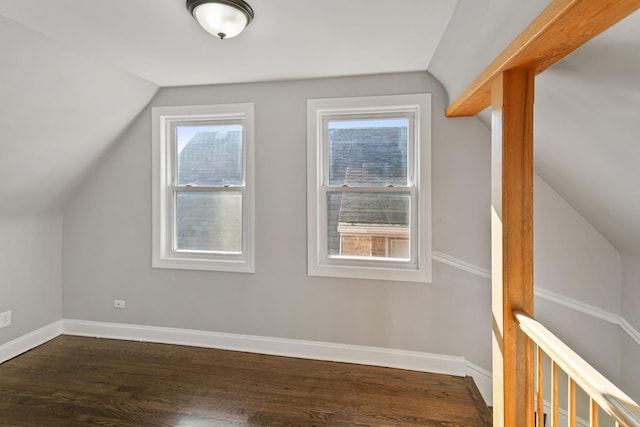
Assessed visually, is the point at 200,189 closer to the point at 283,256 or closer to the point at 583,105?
the point at 283,256

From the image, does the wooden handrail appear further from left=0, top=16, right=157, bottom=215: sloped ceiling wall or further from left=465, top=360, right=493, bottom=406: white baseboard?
left=0, top=16, right=157, bottom=215: sloped ceiling wall

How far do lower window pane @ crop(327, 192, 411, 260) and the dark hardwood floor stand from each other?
97cm

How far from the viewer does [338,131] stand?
2730 millimetres

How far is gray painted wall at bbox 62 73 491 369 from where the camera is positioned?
249 cm

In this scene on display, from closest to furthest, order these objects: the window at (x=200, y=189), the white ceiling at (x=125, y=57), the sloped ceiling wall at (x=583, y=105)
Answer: the sloped ceiling wall at (x=583, y=105), the white ceiling at (x=125, y=57), the window at (x=200, y=189)

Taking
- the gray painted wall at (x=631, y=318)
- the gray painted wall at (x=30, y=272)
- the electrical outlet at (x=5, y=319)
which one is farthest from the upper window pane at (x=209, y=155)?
the gray painted wall at (x=631, y=318)

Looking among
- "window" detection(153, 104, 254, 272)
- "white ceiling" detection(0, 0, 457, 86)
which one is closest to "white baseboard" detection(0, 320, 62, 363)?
"window" detection(153, 104, 254, 272)

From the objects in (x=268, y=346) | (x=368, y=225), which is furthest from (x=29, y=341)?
(x=368, y=225)

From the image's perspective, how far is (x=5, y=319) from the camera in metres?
2.68

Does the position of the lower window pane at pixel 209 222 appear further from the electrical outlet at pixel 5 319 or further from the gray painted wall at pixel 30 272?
the electrical outlet at pixel 5 319

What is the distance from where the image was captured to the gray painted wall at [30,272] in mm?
2715

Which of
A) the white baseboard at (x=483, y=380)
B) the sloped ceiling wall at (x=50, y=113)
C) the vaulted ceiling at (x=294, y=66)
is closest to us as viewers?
the vaulted ceiling at (x=294, y=66)

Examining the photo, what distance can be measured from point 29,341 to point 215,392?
200 cm

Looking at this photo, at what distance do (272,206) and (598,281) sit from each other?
8.48 feet
